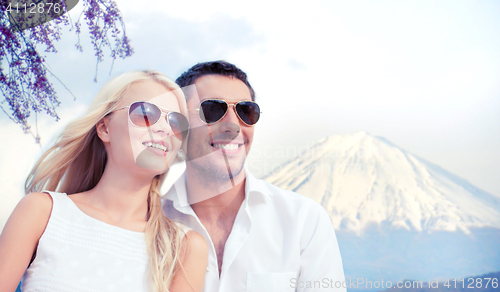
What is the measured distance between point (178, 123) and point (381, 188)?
2.95 meters

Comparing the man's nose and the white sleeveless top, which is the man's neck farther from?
the white sleeveless top

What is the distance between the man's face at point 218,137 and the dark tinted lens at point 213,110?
4 cm

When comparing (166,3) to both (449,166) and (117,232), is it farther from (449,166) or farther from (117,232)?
(449,166)

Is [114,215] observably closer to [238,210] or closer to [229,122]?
[238,210]

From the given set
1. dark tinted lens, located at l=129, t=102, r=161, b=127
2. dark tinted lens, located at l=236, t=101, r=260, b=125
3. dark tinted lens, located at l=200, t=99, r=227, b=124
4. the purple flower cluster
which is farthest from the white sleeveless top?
the purple flower cluster

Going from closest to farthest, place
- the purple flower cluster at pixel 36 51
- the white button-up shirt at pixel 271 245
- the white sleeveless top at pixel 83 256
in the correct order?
the white sleeveless top at pixel 83 256 → the white button-up shirt at pixel 271 245 → the purple flower cluster at pixel 36 51

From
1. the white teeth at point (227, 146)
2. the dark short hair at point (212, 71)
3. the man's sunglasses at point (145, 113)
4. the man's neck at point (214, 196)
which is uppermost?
the dark short hair at point (212, 71)

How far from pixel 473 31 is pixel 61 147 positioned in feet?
16.4

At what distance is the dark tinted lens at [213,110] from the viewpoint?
93.0 inches

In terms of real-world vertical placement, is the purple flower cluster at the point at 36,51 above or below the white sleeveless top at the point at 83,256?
above

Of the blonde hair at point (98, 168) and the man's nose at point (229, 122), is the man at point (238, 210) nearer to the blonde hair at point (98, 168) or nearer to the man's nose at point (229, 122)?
the man's nose at point (229, 122)

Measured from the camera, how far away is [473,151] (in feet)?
13.0

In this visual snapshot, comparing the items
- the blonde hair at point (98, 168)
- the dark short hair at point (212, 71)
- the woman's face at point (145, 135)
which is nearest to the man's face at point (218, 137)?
the dark short hair at point (212, 71)

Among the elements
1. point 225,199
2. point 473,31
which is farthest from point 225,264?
point 473,31
